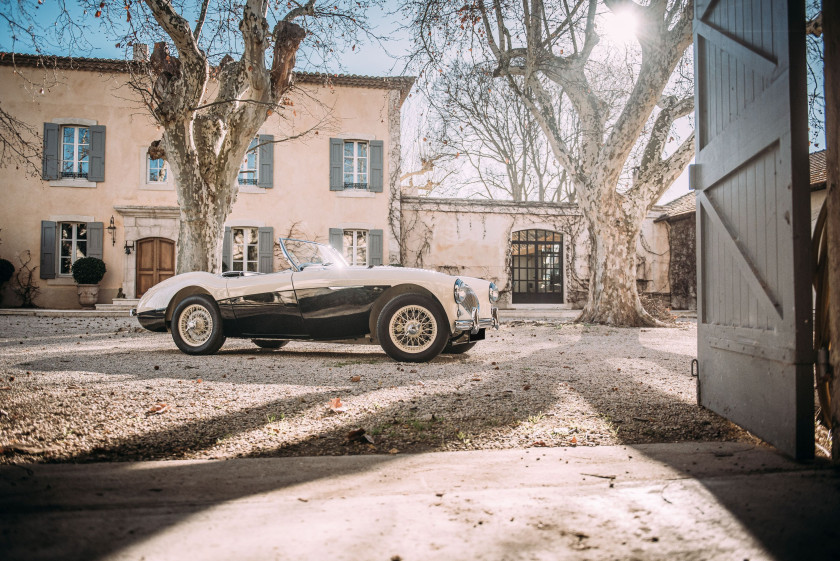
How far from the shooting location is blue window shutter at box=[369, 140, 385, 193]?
17.9 metres

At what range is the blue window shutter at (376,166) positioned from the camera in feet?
58.8

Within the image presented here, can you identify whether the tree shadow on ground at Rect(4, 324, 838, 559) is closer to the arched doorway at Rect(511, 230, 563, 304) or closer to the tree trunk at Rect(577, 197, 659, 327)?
the tree trunk at Rect(577, 197, 659, 327)

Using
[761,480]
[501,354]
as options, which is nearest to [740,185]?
[761,480]

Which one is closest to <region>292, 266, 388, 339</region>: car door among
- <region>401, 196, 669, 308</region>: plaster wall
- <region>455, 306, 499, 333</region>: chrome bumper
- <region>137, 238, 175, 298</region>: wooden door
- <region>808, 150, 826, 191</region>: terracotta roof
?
<region>455, 306, 499, 333</region>: chrome bumper

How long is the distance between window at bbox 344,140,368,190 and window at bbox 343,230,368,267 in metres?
1.46

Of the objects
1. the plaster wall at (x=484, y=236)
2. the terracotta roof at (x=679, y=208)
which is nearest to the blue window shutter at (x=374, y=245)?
the plaster wall at (x=484, y=236)

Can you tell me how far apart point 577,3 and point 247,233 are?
448 inches

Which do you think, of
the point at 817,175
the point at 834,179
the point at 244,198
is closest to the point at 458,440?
the point at 834,179

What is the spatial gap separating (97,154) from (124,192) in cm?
135

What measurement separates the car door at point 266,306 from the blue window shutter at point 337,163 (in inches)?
467

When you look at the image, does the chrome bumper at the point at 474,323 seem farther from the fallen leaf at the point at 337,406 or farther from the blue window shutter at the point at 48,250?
the blue window shutter at the point at 48,250

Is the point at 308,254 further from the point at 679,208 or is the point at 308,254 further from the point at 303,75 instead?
the point at 679,208

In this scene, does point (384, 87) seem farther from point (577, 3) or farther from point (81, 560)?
point (81, 560)

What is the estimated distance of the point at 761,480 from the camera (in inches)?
85.1
